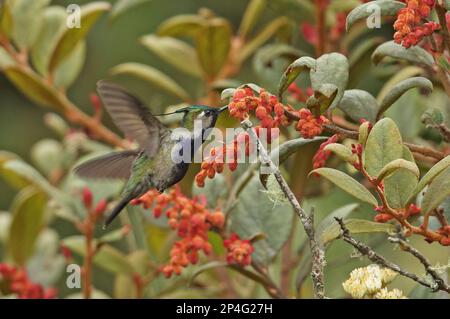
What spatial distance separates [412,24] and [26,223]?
1.24 metres

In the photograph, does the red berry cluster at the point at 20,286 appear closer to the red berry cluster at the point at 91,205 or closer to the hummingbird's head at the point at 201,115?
the red berry cluster at the point at 91,205

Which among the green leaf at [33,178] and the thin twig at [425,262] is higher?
the green leaf at [33,178]

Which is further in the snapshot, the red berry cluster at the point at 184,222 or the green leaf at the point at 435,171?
the red berry cluster at the point at 184,222

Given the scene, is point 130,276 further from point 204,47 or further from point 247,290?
point 204,47

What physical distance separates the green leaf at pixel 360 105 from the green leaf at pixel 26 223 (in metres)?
0.91

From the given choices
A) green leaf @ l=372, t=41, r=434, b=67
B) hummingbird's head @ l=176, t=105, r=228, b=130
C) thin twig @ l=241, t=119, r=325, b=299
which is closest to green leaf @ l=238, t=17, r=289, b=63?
hummingbird's head @ l=176, t=105, r=228, b=130

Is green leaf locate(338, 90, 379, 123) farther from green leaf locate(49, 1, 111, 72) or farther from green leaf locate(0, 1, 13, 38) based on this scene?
green leaf locate(0, 1, 13, 38)

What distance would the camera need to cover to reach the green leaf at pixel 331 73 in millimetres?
1405

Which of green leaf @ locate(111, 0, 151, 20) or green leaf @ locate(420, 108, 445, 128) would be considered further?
green leaf @ locate(111, 0, 151, 20)

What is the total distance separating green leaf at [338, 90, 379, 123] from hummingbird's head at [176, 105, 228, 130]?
0.22 m

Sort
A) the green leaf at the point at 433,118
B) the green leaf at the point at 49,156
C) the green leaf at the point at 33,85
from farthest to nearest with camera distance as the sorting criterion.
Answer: the green leaf at the point at 49,156 < the green leaf at the point at 33,85 < the green leaf at the point at 433,118

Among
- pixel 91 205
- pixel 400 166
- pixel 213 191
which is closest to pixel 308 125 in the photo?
pixel 400 166

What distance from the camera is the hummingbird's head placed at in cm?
164

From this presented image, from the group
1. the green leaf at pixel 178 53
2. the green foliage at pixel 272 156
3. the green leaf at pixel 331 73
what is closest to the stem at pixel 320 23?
the green foliage at pixel 272 156
